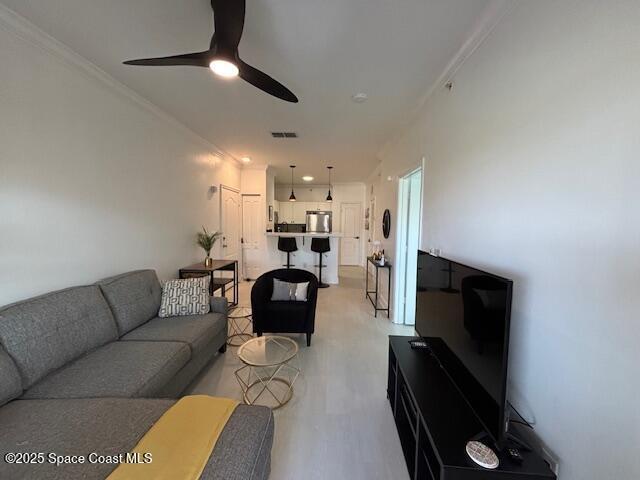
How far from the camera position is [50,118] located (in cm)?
203

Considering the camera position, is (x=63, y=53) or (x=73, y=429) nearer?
(x=73, y=429)

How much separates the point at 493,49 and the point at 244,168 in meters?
5.41

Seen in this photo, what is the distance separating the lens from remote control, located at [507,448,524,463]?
1.06 m

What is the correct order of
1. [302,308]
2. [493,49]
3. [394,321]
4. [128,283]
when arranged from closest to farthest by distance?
[493,49] → [128,283] → [302,308] → [394,321]

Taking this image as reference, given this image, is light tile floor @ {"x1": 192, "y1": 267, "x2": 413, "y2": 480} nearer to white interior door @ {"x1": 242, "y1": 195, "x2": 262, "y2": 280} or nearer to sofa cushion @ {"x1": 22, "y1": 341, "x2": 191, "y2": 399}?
sofa cushion @ {"x1": 22, "y1": 341, "x2": 191, "y2": 399}

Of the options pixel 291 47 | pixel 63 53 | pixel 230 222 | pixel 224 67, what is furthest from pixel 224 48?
pixel 230 222

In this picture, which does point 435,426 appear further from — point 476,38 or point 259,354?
point 476,38

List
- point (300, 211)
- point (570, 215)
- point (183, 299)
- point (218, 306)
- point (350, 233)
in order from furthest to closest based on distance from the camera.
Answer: point (300, 211) → point (350, 233) → point (218, 306) → point (183, 299) → point (570, 215)

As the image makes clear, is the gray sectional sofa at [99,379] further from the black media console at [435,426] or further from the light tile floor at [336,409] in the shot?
the black media console at [435,426]

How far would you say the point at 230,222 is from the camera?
5.62 m

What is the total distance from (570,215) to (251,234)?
19.4ft

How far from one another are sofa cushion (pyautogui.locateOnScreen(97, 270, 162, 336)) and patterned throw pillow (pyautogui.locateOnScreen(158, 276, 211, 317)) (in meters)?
0.10

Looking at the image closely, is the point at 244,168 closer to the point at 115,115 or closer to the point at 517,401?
the point at 115,115

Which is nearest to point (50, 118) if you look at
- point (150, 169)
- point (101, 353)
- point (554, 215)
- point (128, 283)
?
point (150, 169)
